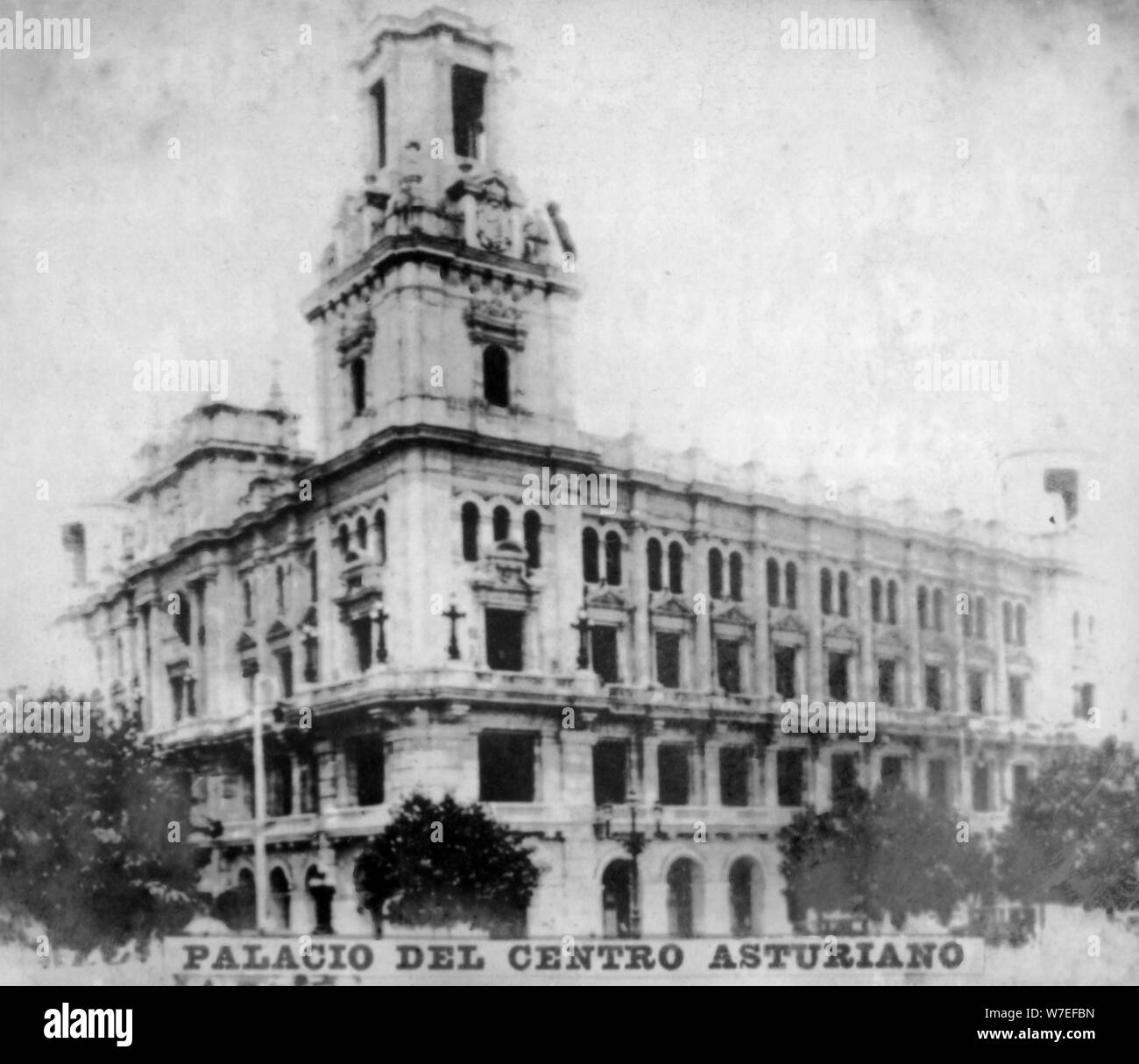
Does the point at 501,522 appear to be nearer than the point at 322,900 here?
No

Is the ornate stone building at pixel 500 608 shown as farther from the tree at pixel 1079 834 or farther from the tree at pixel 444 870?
the tree at pixel 1079 834

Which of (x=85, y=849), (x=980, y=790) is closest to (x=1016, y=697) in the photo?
(x=980, y=790)

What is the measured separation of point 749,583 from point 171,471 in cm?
598

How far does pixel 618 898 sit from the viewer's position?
17.3 metres

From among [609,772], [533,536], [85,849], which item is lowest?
[85,849]

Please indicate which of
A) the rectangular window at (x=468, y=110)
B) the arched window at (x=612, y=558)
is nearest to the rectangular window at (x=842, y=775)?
the arched window at (x=612, y=558)

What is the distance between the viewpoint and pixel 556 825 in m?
17.1

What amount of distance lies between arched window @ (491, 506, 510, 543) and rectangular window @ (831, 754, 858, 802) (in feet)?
13.5

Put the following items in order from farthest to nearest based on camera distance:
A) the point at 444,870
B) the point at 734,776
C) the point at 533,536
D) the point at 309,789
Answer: the point at 734,776, the point at 533,536, the point at 309,789, the point at 444,870

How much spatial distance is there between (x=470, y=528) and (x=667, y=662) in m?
2.46

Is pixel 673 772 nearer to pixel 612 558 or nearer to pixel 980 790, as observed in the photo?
pixel 612 558

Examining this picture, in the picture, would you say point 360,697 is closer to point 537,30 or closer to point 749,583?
point 749,583

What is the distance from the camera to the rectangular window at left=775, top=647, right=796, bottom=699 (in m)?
17.9
